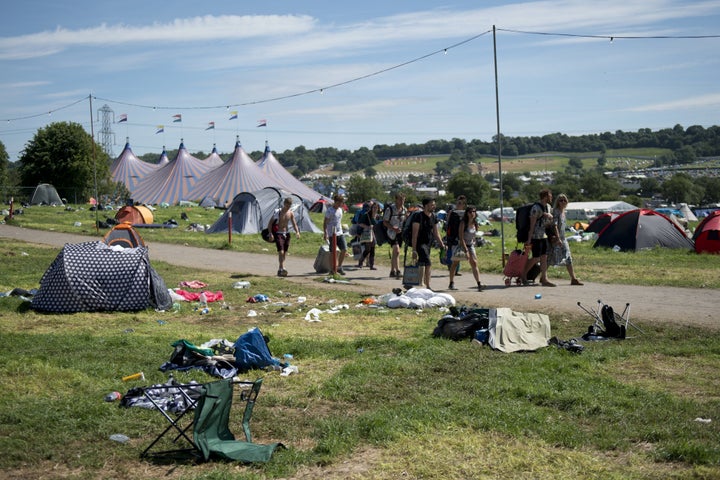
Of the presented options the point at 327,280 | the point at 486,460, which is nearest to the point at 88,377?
the point at 486,460

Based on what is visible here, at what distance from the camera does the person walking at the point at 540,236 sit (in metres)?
14.3

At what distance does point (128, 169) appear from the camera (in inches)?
2618

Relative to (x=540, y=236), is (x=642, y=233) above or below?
below

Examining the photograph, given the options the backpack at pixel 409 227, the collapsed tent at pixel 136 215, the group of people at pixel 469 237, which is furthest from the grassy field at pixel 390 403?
the collapsed tent at pixel 136 215

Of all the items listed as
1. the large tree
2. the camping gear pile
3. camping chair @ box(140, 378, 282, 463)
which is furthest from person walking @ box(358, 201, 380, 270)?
the large tree

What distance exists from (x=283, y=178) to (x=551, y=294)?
43096 millimetres

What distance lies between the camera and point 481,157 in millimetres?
172125

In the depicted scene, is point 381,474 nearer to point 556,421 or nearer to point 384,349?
point 556,421

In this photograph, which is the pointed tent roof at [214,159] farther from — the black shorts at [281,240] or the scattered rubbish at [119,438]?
the scattered rubbish at [119,438]

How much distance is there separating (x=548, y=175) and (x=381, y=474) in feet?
442

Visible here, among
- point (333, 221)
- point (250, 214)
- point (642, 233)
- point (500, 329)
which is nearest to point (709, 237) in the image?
point (642, 233)

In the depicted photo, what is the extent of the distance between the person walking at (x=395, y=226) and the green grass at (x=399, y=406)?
5.81 metres

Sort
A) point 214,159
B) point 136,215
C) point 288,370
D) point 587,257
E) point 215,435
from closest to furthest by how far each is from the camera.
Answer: point 215,435 → point 288,370 → point 587,257 → point 136,215 → point 214,159

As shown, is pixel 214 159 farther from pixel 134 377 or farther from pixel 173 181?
pixel 134 377
